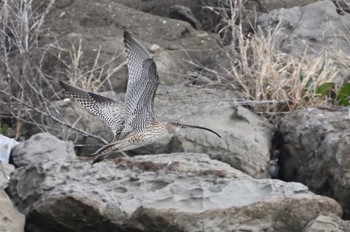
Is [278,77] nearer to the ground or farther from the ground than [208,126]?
farther from the ground

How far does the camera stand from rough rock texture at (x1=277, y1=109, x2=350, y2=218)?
9.33 m

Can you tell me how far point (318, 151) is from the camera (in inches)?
389

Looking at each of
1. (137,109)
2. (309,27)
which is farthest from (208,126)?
(309,27)

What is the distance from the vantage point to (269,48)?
11523 mm

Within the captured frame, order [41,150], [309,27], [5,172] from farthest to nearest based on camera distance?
[309,27], [41,150], [5,172]

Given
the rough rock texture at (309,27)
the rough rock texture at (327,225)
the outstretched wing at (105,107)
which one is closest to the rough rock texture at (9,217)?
the outstretched wing at (105,107)

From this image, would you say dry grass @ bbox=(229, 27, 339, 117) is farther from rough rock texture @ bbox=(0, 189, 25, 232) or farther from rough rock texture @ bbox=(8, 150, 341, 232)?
rough rock texture @ bbox=(0, 189, 25, 232)

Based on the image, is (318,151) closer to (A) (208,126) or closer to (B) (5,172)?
(A) (208,126)

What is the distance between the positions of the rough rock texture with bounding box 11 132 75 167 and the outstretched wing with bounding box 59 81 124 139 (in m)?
0.62

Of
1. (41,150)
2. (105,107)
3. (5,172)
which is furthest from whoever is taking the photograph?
(41,150)

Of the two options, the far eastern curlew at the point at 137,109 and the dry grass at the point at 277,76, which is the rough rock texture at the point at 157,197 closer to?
the far eastern curlew at the point at 137,109

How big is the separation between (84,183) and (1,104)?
2.81 meters

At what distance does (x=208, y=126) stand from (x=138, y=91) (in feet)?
5.89

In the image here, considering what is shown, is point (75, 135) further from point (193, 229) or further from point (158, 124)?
point (193, 229)
